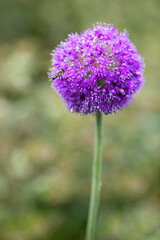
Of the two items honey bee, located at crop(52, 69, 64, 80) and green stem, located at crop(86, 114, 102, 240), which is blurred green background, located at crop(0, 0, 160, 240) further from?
honey bee, located at crop(52, 69, 64, 80)

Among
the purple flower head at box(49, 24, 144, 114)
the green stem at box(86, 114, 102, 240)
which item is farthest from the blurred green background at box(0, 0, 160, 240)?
the purple flower head at box(49, 24, 144, 114)

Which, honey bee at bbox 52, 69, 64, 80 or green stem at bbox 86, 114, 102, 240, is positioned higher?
honey bee at bbox 52, 69, 64, 80

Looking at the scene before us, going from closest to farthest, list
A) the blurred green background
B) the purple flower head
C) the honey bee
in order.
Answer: the purple flower head → the honey bee → the blurred green background

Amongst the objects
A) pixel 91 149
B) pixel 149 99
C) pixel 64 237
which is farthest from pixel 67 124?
pixel 64 237

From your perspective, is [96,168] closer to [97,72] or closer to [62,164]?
[97,72]

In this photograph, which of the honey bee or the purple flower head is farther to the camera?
the honey bee

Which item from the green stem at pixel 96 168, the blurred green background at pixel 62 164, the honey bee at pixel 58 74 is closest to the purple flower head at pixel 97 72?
the honey bee at pixel 58 74

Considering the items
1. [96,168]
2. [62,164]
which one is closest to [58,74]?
[96,168]

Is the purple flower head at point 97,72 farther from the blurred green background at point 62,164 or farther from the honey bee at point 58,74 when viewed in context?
the blurred green background at point 62,164
